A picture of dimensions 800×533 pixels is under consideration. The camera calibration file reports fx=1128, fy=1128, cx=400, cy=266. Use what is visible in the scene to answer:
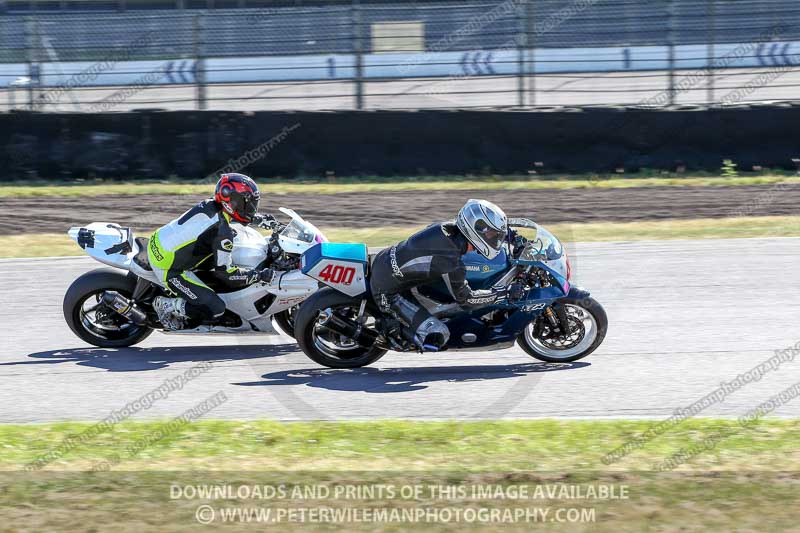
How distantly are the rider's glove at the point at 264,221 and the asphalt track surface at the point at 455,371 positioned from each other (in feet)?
3.44

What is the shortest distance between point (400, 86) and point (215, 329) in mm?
13270

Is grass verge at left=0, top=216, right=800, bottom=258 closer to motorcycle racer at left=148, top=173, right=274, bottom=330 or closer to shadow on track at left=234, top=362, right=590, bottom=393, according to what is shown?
motorcycle racer at left=148, top=173, right=274, bottom=330

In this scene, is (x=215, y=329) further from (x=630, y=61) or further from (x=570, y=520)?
(x=630, y=61)

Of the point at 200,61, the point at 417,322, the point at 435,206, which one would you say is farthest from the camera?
the point at 200,61

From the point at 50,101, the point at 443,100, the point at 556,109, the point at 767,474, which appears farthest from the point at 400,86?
the point at 767,474

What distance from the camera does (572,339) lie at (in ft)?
29.8

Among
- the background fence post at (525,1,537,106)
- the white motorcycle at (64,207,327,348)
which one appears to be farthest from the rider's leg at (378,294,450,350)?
the background fence post at (525,1,537,106)

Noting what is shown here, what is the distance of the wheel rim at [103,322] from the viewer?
9.87 metres

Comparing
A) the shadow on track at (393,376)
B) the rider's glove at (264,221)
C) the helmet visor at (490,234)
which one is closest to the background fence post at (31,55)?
the rider's glove at (264,221)

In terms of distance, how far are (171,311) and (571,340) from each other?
3385mm

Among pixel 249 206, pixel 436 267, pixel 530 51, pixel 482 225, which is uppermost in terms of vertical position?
pixel 530 51

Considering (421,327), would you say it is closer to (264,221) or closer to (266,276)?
(266,276)

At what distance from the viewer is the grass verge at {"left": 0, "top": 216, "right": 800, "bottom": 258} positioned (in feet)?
48.1

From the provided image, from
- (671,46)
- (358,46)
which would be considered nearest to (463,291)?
(358,46)
